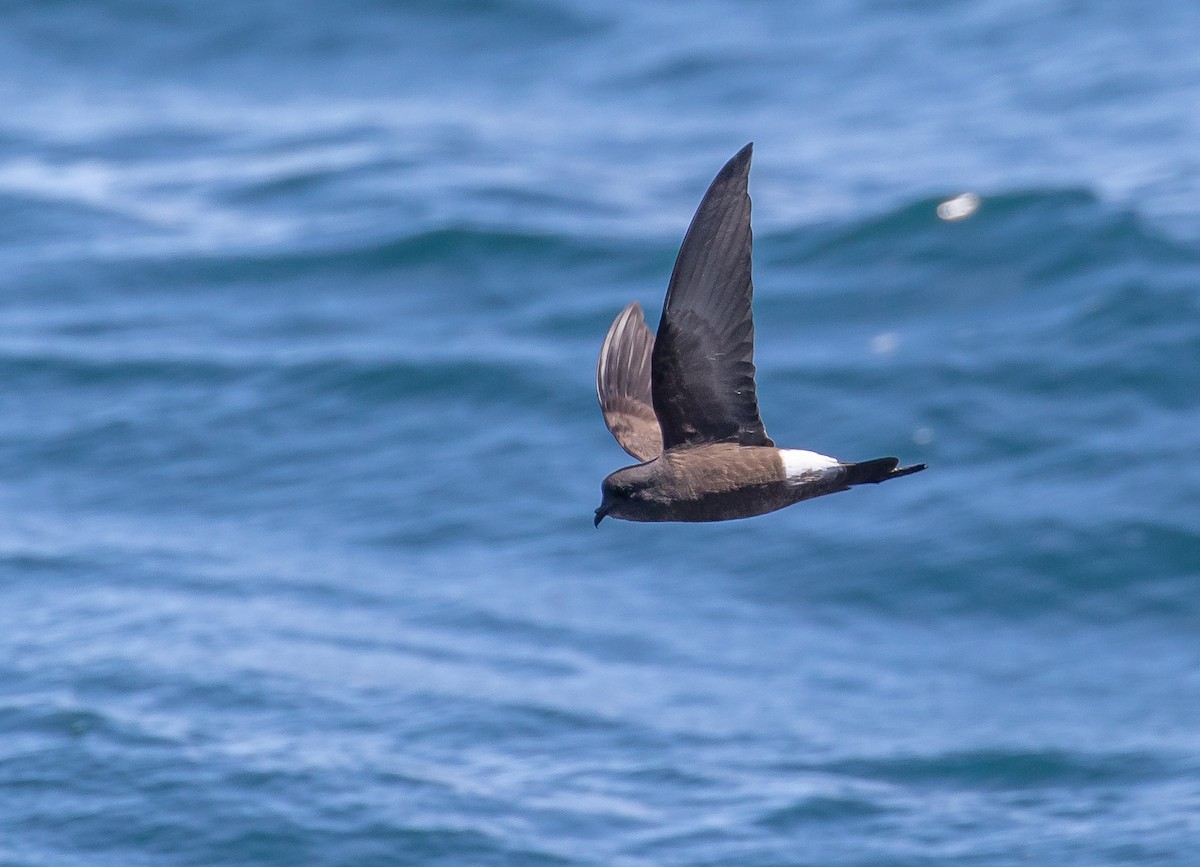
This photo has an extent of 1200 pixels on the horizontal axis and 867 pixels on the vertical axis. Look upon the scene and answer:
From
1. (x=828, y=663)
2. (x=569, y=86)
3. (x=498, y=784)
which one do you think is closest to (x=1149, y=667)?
(x=828, y=663)

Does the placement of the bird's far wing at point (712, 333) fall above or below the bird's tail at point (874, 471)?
above

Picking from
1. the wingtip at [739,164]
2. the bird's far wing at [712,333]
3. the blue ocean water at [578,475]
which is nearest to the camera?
the wingtip at [739,164]

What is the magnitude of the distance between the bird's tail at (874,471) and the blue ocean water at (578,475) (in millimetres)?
7655

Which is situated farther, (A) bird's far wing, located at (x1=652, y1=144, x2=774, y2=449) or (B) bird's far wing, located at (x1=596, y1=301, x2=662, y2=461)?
(B) bird's far wing, located at (x1=596, y1=301, x2=662, y2=461)

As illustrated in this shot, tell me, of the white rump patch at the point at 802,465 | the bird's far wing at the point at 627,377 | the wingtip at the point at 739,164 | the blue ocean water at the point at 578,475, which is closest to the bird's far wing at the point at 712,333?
the wingtip at the point at 739,164

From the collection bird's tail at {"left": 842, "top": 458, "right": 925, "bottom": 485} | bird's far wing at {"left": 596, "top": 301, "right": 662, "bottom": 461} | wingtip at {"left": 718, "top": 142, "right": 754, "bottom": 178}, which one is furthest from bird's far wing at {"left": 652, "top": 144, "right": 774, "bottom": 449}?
bird's far wing at {"left": 596, "top": 301, "right": 662, "bottom": 461}

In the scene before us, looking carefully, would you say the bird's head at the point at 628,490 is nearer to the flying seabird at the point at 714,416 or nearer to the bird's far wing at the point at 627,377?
the flying seabird at the point at 714,416

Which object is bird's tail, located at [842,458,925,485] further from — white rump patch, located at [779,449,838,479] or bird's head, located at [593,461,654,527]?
bird's head, located at [593,461,654,527]

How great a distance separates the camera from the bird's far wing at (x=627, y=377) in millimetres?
7555

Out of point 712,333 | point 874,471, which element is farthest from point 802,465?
point 712,333

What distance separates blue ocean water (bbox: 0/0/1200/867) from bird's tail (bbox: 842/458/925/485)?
7.65 metres

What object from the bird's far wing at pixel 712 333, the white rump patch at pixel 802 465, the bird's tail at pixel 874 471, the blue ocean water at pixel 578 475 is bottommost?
the bird's tail at pixel 874 471

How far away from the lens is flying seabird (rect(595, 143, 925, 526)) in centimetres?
618

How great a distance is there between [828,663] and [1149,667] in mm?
2870
